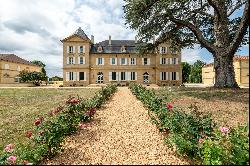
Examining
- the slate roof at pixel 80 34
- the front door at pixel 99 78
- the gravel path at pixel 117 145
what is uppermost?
the slate roof at pixel 80 34

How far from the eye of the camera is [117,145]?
7.73m

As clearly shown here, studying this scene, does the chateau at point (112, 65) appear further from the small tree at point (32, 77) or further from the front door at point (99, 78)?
the small tree at point (32, 77)

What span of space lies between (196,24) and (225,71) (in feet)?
17.1

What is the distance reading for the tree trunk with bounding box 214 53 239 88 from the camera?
23453 millimetres

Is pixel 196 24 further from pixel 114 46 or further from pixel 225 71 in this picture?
pixel 114 46

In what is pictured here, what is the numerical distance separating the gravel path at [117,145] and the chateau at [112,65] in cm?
4042

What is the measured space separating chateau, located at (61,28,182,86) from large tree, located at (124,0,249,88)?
24875 millimetres

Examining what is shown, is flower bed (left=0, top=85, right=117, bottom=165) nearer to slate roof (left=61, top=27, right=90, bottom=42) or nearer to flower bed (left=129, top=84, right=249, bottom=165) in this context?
flower bed (left=129, top=84, right=249, bottom=165)

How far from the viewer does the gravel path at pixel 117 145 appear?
6609 mm

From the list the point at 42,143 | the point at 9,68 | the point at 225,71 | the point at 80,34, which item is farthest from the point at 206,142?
the point at 9,68

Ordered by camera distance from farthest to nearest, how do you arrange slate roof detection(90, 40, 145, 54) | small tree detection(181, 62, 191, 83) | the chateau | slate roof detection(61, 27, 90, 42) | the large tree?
small tree detection(181, 62, 191, 83) < slate roof detection(90, 40, 145, 54) < the chateau < slate roof detection(61, 27, 90, 42) < the large tree

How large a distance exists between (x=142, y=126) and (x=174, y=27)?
17110 millimetres

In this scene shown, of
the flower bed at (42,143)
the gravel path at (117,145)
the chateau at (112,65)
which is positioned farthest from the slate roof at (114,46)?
the flower bed at (42,143)

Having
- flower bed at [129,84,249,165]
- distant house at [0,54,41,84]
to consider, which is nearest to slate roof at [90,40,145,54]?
distant house at [0,54,41,84]
